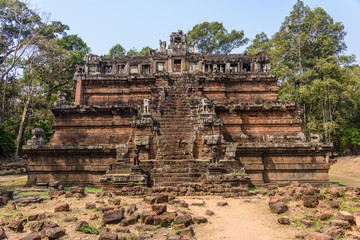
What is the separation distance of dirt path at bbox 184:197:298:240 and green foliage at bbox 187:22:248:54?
43.0m

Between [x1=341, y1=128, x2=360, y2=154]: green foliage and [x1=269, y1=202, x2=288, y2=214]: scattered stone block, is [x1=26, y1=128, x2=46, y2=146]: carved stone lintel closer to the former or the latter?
[x1=269, y1=202, x2=288, y2=214]: scattered stone block

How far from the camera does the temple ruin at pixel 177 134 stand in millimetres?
11797

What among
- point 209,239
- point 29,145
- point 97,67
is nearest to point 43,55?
point 97,67

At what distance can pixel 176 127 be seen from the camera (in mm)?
14641

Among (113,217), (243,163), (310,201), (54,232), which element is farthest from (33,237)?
(243,163)

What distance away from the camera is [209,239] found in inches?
231

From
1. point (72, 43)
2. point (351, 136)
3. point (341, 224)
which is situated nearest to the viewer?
point (341, 224)

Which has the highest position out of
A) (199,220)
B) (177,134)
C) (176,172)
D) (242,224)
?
(177,134)

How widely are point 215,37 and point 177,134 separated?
3773 cm

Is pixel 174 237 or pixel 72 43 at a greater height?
pixel 72 43

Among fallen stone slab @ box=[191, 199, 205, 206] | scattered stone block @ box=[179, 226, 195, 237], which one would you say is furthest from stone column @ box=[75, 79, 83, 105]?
scattered stone block @ box=[179, 226, 195, 237]

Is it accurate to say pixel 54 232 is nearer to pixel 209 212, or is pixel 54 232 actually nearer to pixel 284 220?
pixel 209 212

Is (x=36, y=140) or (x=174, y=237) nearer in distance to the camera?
(x=174, y=237)

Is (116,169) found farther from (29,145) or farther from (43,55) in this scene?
(43,55)
